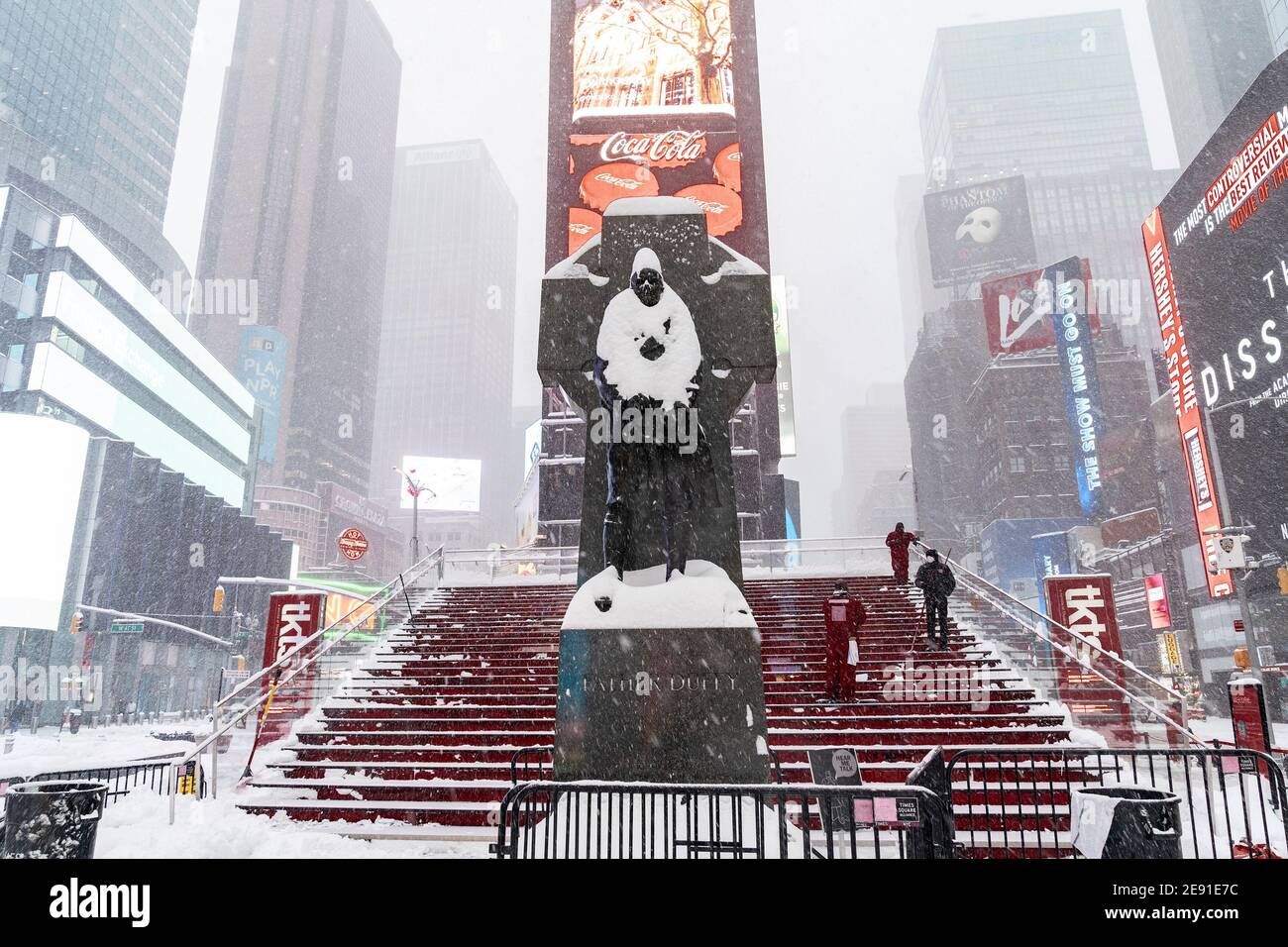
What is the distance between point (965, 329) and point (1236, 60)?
53.8 meters

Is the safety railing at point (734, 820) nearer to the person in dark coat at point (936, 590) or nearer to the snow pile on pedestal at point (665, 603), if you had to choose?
the snow pile on pedestal at point (665, 603)

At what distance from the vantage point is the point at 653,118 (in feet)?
108

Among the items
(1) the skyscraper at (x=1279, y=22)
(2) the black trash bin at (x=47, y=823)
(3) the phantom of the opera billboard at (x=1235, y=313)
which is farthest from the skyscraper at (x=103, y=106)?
(1) the skyscraper at (x=1279, y=22)

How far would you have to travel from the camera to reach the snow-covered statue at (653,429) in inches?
334

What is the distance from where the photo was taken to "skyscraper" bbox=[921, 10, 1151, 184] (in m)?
171

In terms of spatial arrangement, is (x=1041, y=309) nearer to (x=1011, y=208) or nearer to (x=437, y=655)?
(x=1011, y=208)

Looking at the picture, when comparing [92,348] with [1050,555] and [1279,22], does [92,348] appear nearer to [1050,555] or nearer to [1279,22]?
[1050,555]

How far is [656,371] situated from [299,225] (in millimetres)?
191263

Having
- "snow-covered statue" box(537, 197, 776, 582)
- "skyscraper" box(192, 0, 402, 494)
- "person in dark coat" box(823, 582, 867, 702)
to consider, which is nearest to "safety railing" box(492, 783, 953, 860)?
"snow-covered statue" box(537, 197, 776, 582)

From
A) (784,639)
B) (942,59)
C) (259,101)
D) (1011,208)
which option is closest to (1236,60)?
(1011,208)

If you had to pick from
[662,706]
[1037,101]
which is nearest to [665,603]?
[662,706]

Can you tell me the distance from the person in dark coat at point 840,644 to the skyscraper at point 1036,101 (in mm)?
180243

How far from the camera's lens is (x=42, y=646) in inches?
1654

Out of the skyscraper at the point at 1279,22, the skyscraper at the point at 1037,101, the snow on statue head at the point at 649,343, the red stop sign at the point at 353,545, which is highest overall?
the skyscraper at the point at 1037,101
